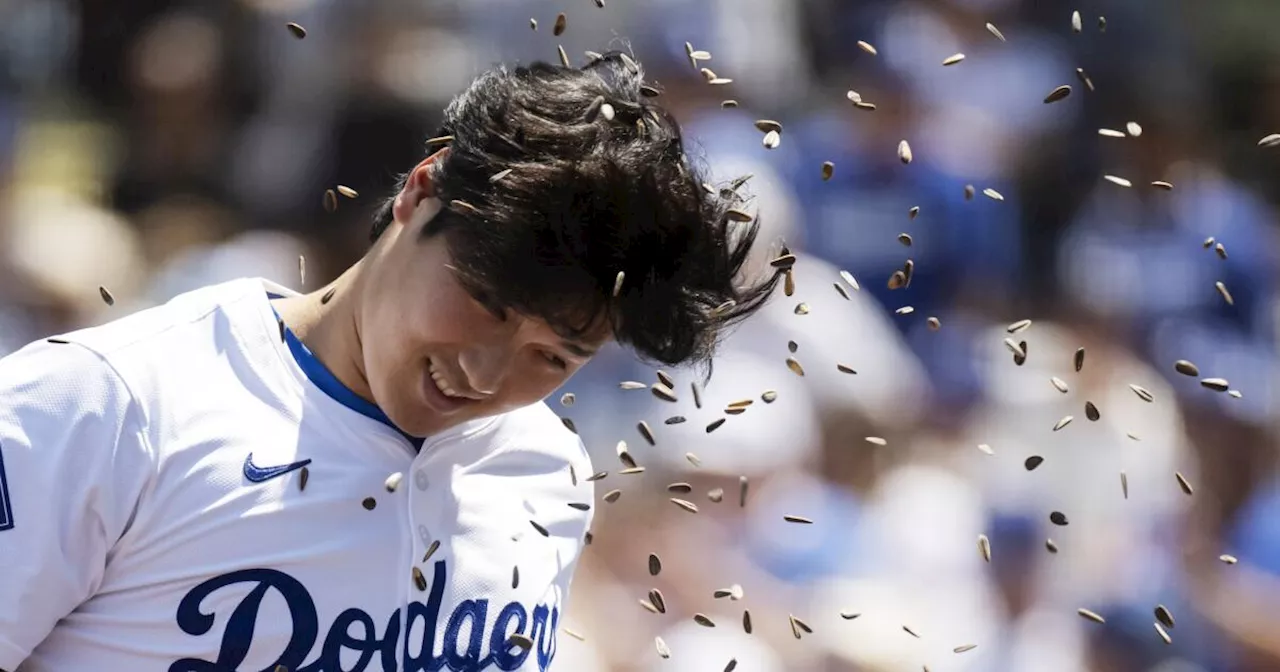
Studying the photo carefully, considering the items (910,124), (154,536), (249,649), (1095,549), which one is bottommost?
(1095,549)

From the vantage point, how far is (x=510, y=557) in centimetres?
185

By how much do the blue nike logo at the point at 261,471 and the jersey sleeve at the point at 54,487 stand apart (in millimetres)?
136

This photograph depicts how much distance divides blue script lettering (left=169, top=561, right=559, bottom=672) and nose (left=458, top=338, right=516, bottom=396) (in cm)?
31

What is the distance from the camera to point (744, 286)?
1.76m

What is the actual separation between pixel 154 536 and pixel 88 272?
5.75ft

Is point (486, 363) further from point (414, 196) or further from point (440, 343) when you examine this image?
point (414, 196)

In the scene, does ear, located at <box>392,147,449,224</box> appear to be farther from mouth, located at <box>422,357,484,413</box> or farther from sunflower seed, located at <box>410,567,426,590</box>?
sunflower seed, located at <box>410,567,426,590</box>

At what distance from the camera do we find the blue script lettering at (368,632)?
5.16 feet

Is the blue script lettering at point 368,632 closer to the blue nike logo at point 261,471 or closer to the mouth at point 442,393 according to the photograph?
the blue nike logo at point 261,471

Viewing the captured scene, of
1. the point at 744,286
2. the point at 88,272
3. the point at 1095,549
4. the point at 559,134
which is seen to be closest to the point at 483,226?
the point at 559,134

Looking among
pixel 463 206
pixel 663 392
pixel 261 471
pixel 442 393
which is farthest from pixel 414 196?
pixel 663 392

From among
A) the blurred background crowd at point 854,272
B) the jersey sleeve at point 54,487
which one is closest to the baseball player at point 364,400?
the jersey sleeve at point 54,487

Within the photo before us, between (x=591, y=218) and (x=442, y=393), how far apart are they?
26 centimetres

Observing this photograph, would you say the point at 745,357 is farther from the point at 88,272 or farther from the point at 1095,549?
the point at 88,272
